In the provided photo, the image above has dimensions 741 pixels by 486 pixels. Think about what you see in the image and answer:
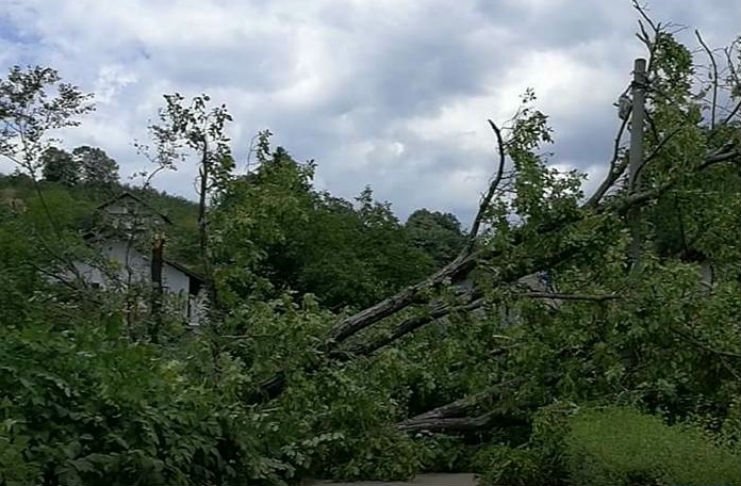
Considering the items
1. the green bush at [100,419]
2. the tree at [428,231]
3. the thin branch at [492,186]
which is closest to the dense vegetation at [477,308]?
the thin branch at [492,186]

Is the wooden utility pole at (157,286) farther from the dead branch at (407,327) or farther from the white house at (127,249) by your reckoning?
the dead branch at (407,327)

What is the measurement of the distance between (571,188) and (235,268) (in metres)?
2.71

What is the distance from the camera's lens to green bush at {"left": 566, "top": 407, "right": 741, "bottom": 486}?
493cm

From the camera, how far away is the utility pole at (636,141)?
7277mm

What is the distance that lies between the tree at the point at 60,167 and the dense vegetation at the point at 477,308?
2cm

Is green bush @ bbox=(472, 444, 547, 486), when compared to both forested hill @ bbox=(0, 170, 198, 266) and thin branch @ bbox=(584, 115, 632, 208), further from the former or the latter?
forested hill @ bbox=(0, 170, 198, 266)

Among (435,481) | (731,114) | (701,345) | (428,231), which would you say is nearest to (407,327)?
(435,481)

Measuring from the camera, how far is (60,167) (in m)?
8.13

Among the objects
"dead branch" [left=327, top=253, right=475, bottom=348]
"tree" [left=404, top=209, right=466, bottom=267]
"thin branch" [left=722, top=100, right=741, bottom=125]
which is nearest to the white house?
"dead branch" [left=327, top=253, right=475, bottom=348]

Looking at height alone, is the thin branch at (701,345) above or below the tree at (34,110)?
below

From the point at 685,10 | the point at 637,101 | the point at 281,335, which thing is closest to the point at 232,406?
the point at 281,335

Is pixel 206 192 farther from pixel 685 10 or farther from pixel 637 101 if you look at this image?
pixel 685 10

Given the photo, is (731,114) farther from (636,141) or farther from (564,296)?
(564,296)

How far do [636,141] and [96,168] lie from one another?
15.8 ft
